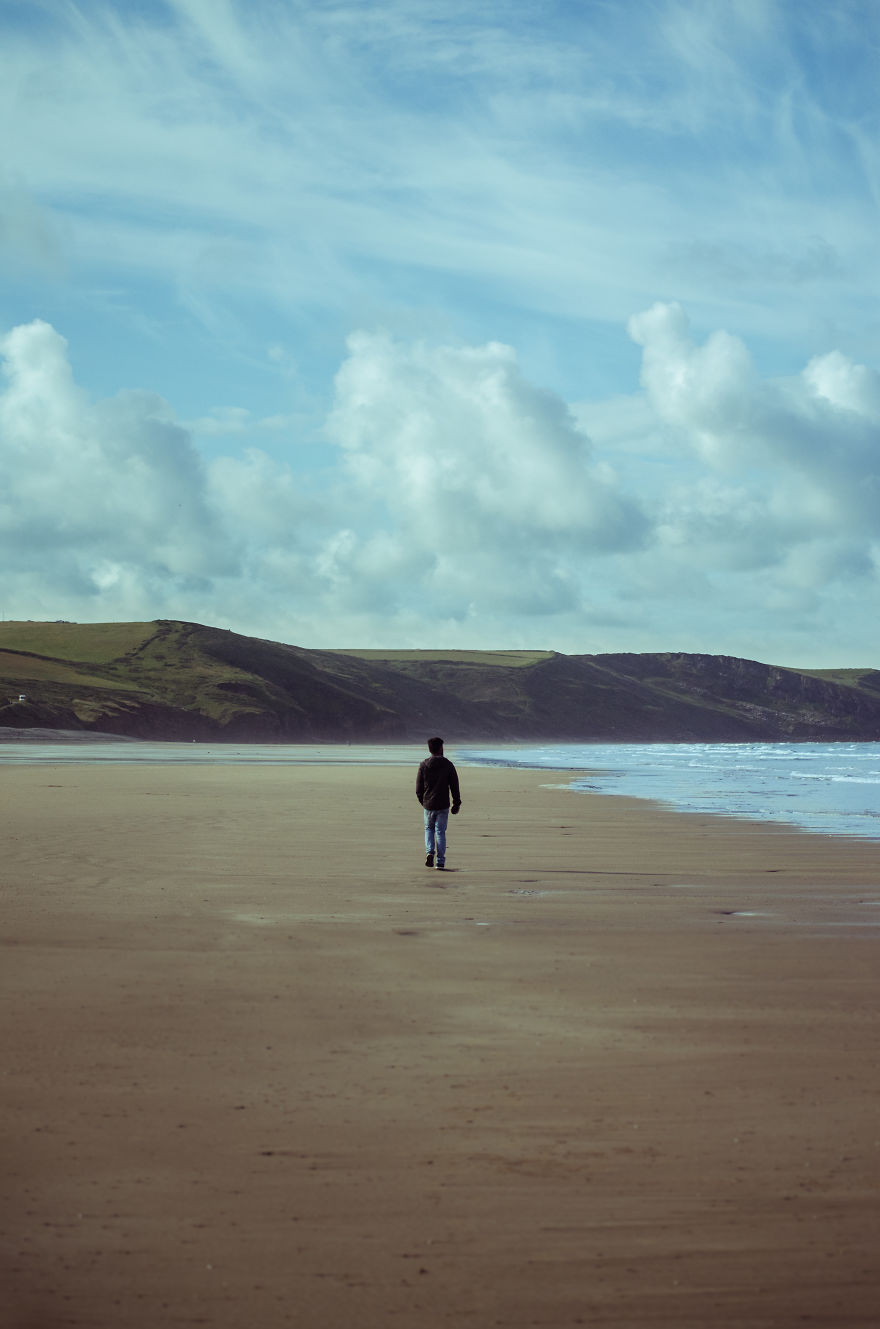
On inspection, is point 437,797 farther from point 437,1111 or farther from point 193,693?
point 193,693

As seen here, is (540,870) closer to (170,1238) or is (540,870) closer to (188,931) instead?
(188,931)

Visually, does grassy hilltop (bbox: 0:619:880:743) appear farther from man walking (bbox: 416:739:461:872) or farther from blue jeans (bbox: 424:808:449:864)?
blue jeans (bbox: 424:808:449:864)

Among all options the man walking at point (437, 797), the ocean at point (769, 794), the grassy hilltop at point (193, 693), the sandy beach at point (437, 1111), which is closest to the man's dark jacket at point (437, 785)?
the man walking at point (437, 797)

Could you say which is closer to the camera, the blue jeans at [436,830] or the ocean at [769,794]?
the blue jeans at [436,830]

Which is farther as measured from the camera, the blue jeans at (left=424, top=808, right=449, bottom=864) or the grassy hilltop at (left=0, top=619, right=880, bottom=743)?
the grassy hilltop at (left=0, top=619, right=880, bottom=743)

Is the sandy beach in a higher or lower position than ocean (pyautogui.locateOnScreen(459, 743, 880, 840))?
lower

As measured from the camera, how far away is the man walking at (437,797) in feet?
52.3

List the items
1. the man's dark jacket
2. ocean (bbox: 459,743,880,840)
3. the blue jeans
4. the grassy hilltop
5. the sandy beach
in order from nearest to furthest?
the sandy beach < the blue jeans < the man's dark jacket < ocean (bbox: 459,743,880,840) < the grassy hilltop

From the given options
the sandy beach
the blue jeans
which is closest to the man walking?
the blue jeans

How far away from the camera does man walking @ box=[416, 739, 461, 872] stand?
1595cm

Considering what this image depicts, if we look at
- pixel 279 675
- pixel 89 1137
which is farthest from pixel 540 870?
pixel 279 675

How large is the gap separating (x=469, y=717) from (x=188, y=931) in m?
185

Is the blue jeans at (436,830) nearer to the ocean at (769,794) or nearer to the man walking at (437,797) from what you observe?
the man walking at (437,797)

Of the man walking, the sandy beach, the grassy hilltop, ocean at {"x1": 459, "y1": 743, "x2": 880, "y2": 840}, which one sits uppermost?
the grassy hilltop
